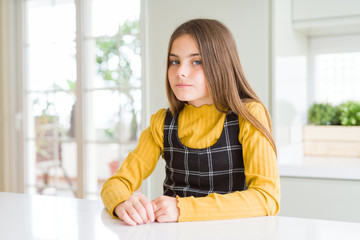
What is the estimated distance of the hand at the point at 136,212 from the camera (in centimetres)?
82

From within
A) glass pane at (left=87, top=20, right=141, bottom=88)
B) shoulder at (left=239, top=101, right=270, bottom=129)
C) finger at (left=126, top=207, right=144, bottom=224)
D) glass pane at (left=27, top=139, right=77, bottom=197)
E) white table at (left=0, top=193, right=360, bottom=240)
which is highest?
glass pane at (left=87, top=20, right=141, bottom=88)

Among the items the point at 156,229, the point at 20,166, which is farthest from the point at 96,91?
the point at 156,229

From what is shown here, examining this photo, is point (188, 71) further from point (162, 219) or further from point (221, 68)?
point (162, 219)

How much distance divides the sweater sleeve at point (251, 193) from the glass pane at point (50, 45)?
235 centimetres

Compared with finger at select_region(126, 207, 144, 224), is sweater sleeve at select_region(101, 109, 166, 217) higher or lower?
higher

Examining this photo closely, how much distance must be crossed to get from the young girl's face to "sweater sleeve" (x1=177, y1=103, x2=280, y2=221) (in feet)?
0.55

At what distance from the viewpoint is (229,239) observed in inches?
26.8

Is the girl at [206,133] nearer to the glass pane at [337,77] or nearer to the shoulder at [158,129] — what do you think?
the shoulder at [158,129]

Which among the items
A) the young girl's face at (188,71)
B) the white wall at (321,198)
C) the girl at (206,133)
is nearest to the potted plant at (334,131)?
the white wall at (321,198)

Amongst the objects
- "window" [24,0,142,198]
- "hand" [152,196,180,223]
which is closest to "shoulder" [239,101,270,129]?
"hand" [152,196,180,223]

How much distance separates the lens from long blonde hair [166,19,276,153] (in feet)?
3.57

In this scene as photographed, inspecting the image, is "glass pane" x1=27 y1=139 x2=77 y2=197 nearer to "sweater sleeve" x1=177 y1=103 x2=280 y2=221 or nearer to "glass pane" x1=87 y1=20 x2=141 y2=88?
"glass pane" x1=87 y1=20 x2=141 y2=88

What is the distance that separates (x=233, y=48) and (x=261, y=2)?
3.75 feet

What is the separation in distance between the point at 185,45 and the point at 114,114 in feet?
6.34
